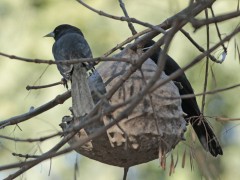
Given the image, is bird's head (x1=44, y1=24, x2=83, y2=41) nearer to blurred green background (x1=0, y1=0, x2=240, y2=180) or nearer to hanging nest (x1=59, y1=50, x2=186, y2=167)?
blurred green background (x1=0, y1=0, x2=240, y2=180)

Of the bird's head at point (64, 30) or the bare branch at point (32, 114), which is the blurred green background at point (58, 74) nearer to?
the bird's head at point (64, 30)

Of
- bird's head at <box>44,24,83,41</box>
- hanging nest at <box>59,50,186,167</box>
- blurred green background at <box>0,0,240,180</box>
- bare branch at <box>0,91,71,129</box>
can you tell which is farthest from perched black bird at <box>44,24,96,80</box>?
hanging nest at <box>59,50,186,167</box>

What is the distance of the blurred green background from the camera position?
4441 millimetres

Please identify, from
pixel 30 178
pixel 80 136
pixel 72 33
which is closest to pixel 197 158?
pixel 80 136

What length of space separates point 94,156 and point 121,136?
170mm

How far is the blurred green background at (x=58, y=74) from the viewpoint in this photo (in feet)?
14.6

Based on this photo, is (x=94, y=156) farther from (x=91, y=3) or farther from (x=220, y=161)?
(x=91, y=3)

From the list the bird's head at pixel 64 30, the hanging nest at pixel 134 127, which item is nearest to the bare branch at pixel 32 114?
the hanging nest at pixel 134 127

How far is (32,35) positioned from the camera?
4.97 m

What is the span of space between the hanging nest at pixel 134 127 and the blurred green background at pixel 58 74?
1630 mm

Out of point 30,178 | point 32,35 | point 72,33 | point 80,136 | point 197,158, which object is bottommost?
point 197,158

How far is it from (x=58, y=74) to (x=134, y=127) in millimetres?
2099

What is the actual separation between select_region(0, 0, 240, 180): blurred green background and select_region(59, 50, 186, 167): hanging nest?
163 centimetres

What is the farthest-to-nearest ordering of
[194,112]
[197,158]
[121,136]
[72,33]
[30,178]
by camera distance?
[30,178] → [72,33] → [194,112] → [121,136] → [197,158]
